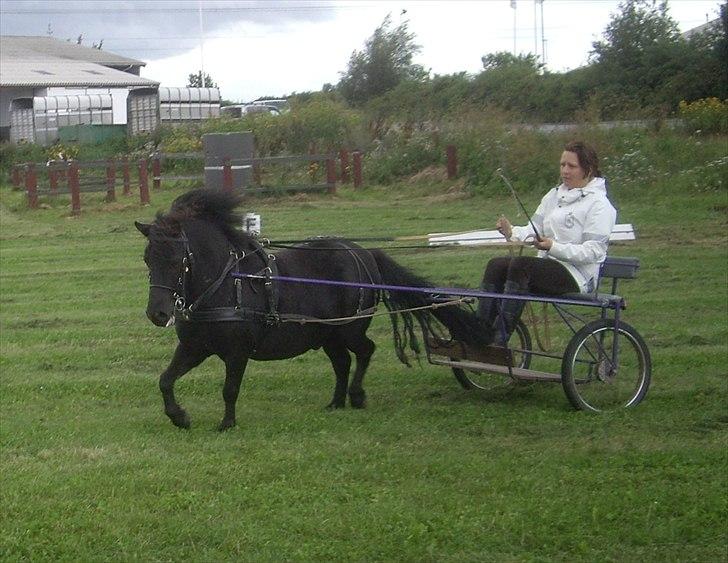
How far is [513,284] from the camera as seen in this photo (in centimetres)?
853

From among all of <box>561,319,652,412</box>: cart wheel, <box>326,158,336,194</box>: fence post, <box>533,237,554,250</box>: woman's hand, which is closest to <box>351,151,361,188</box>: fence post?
<box>326,158,336,194</box>: fence post

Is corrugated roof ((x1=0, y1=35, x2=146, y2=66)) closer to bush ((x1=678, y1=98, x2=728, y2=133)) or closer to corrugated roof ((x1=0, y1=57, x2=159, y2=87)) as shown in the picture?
corrugated roof ((x1=0, y1=57, x2=159, y2=87))

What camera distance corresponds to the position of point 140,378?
9.92 meters

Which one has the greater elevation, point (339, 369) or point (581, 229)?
point (581, 229)

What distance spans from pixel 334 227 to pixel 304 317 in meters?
13.7

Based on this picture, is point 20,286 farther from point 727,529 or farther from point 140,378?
point 727,529

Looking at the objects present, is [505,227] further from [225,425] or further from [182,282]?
[225,425]

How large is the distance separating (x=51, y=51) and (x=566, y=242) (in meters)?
74.7

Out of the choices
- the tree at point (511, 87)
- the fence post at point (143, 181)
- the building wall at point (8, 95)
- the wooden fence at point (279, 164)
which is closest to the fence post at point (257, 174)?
the wooden fence at point (279, 164)

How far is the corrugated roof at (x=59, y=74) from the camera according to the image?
61.0m

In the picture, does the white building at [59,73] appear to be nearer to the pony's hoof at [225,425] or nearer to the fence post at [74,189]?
the fence post at [74,189]

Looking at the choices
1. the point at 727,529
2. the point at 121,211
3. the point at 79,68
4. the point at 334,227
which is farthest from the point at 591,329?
the point at 79,68

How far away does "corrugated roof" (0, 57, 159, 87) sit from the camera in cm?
6105

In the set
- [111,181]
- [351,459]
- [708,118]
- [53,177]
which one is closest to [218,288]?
[351,459]
